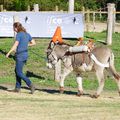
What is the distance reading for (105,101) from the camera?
44.6 feet

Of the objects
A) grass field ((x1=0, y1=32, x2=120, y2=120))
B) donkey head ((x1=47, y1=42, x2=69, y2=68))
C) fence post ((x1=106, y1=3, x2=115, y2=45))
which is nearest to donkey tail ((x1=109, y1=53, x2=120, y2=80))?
grass field ((x1=0, y1=32, x2=120, y2=120))

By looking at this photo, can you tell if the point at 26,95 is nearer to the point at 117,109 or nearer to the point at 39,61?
the point at 117,109

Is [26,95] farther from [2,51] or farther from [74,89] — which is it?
[2,51]

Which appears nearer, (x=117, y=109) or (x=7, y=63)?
(x=117, y=109)

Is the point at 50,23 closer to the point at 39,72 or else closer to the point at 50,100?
the point at 39,72

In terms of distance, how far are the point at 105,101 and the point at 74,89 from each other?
2.79 m

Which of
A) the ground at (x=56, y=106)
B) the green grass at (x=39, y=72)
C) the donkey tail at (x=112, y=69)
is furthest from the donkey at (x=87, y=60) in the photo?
the green grass at (x=39, y=72)

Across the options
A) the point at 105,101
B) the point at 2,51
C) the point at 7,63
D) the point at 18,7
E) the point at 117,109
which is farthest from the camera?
the point at 18,7

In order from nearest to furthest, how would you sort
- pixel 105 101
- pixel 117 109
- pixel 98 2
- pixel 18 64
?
pixel 117 109
pixel 105 101
pixel 18 64
pixel 98 2

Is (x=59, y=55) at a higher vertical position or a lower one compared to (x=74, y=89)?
higher

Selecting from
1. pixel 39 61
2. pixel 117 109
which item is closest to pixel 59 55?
pixel 117 109

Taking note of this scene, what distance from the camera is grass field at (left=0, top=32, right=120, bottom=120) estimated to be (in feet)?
37.5

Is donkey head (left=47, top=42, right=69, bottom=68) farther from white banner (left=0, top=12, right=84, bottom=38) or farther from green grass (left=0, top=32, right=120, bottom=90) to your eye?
white banner (left=0, top=12, right=84, bottom=38)

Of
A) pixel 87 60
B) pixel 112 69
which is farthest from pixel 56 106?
pixel 112 69
